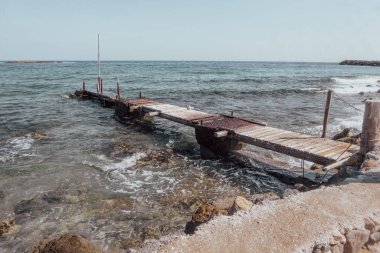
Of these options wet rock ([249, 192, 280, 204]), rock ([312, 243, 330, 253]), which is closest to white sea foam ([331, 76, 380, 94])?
wet rock ([249, 192, 280, 204])

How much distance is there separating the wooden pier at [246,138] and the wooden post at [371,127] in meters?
0.81

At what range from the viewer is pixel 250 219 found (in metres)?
5.09

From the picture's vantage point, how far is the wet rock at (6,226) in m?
7.24

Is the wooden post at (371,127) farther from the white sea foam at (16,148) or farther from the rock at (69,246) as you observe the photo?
Answer: the white sea foam at (16,148)

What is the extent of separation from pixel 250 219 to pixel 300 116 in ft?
57.4

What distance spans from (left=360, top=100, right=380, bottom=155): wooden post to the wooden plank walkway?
2.90ft

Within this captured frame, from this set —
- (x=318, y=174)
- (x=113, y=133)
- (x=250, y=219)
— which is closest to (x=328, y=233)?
(x=250, y=219)

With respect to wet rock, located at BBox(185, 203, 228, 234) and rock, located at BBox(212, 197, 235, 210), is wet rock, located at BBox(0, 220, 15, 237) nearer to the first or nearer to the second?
wet rock, located at BBox(185, 203, 228, 234)

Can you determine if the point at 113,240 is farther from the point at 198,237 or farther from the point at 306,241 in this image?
the point at 306,241

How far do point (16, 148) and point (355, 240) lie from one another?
518 inches

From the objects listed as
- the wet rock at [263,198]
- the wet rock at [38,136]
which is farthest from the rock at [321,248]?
the wet rock at [38,136]

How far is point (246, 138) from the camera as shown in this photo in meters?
11.2

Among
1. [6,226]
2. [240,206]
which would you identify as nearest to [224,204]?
[240,206]

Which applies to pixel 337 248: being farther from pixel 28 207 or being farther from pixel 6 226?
pixel 28 207
